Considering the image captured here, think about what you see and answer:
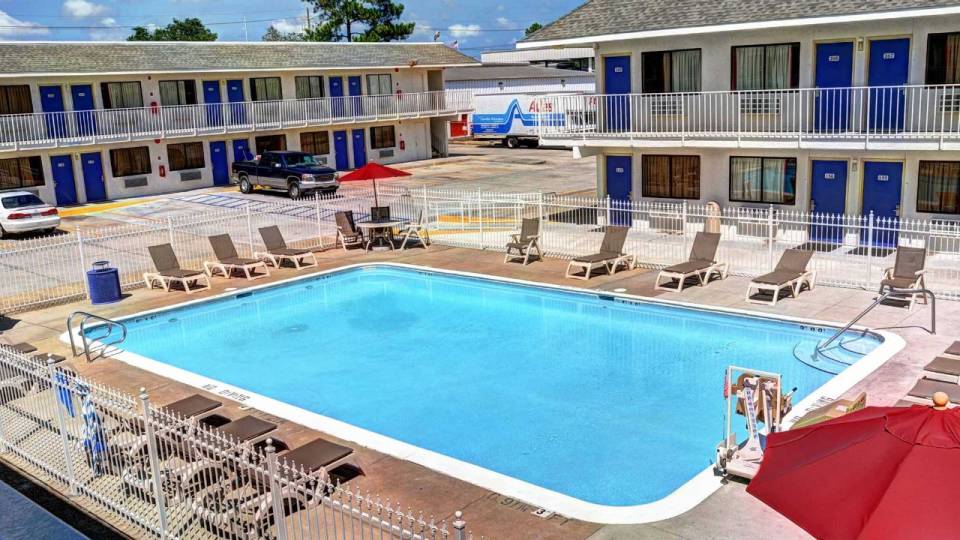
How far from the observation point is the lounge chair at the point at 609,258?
68.7 feet

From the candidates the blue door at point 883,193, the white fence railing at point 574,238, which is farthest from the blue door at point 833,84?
the white fence railing at point 574,238

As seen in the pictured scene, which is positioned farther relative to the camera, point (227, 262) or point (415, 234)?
point (415, 234)

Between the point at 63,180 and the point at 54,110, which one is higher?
the point at 54,110

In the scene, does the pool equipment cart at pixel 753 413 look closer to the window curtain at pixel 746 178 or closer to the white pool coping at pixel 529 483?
the white pool coping at pixel 529 483

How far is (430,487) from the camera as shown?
10.6 meters

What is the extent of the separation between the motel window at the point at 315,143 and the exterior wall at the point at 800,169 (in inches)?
858

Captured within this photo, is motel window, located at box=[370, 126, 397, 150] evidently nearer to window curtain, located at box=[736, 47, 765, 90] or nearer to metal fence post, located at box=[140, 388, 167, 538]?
window curtain, located at box=[736, 47, 765, 90]

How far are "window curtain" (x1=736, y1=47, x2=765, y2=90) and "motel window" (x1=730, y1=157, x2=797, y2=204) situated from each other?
203cm

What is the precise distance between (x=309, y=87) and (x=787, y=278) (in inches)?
1299

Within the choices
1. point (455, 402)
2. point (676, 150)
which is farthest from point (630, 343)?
point (676, 150)

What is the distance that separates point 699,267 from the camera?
19.7 meters

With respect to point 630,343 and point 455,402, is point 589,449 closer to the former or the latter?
point 455,402

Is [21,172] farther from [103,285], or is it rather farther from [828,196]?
[828,196]

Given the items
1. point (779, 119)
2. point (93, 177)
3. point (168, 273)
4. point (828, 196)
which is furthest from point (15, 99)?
point (828, 196)
